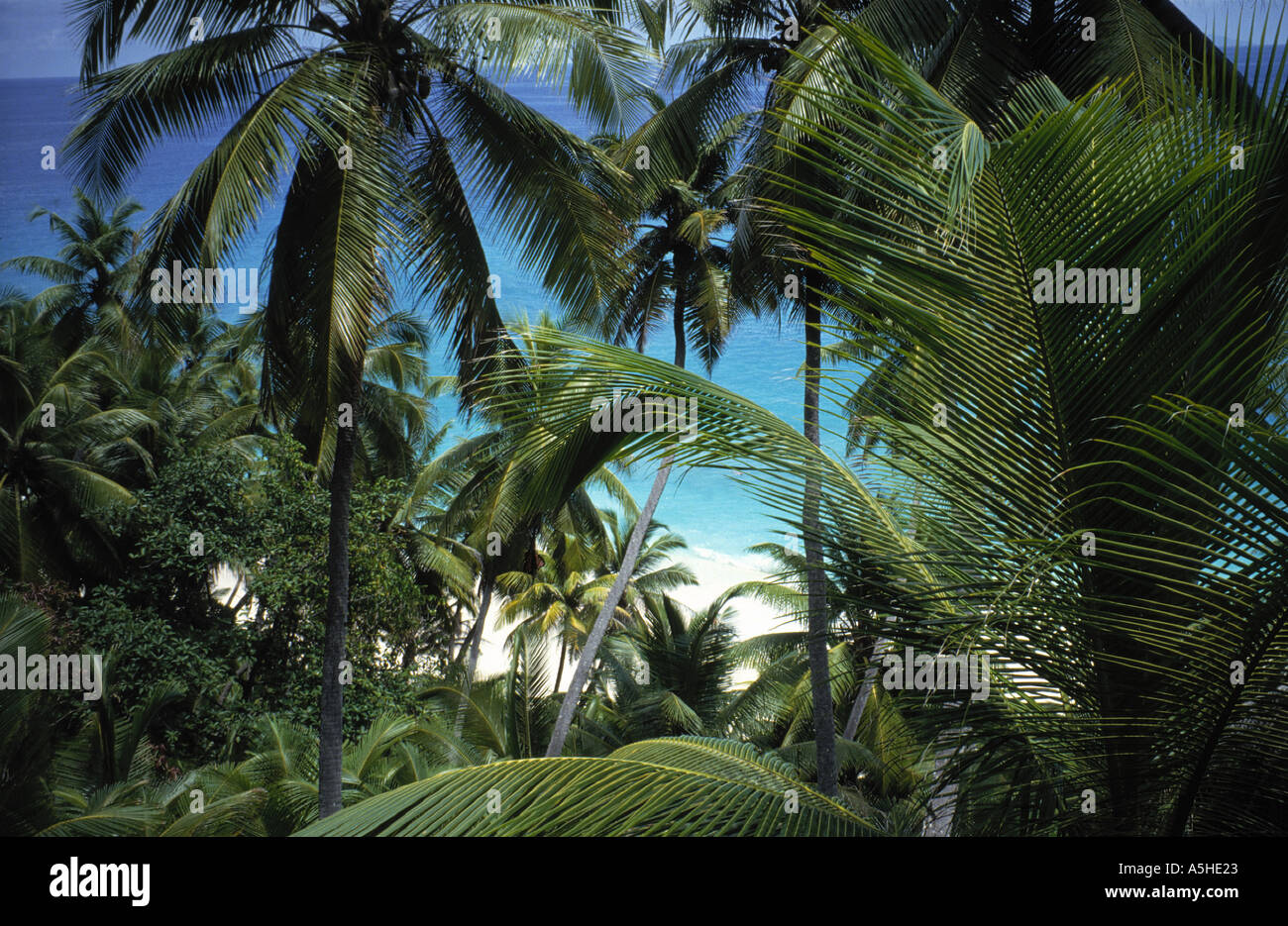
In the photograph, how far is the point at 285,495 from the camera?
1359 cm

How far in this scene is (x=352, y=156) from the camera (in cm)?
735

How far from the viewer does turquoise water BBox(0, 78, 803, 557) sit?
97.3 feet

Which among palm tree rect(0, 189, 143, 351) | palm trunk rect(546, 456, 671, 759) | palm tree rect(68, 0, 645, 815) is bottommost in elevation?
palm trunk rect(546, 456, 671, 759)

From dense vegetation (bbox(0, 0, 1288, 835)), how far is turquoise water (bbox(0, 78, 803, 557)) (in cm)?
751

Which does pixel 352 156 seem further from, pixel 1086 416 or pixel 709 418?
pixel 1086 416

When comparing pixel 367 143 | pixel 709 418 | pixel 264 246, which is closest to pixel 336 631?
pixel 367 143

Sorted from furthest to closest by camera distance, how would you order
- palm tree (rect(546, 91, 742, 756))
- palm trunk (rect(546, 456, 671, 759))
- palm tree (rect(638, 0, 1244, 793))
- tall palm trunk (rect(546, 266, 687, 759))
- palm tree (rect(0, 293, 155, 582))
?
palm tree (rect(0, 293, 155, 582)) < palm tree (rect(546, 91, 742, 756)) < tall palm trunk (rect(546, 266, 687, 759)) < palm trunk (rect(546, 456, 671, 759)) < palm tree (rect(638, 0, 1244, 793))

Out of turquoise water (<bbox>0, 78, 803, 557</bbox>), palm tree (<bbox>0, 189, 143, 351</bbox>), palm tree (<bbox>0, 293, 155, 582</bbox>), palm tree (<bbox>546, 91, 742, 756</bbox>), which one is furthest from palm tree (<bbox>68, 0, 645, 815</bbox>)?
palm tree (<bbox>0, 189, 143, 351</bbox>)

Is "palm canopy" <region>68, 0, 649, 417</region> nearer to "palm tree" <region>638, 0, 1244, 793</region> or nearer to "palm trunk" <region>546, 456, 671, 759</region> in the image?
"palm tree" <region>638, 0, 1244, 793</region>

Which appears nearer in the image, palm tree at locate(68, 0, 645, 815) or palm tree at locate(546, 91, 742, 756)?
palm tree at locate(68, 0, 645, 815)

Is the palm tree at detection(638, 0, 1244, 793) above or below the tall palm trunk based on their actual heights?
above

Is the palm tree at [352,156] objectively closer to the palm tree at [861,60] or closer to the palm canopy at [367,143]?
the palm canopy at [367,143]

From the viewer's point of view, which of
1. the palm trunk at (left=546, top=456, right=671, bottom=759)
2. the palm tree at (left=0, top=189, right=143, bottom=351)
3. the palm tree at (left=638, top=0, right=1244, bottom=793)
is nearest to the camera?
the palm tree at (left=638, top=0, right=1244, bottom=793)

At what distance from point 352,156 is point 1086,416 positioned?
6327mm
